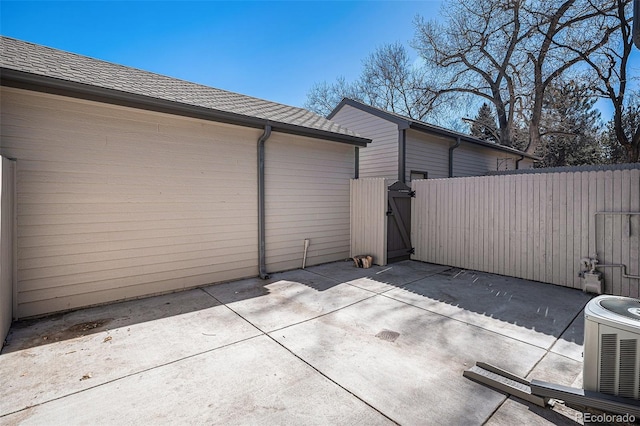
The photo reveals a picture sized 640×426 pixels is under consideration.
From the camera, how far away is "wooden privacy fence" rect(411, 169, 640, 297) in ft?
14.8

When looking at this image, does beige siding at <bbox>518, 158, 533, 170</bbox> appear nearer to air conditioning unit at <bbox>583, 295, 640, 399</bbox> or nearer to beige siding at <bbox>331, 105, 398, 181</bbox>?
beige siding at <bbox>331, 105, 398, 181</bbox>

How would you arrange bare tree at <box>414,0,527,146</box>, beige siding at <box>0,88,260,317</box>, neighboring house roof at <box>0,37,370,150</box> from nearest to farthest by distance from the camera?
neighboring house roof at <box>0,37,370,150</box> < beige siding at <box>0,88,260,317</box> < bare tree at <box>414,0,527,146</box>

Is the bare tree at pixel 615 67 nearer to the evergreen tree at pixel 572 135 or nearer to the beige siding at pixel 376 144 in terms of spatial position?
the evergreen tree at pixel 572 135

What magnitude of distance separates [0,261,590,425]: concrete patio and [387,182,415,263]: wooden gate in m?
2.28

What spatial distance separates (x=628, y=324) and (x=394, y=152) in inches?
286

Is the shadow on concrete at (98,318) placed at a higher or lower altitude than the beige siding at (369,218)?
lower

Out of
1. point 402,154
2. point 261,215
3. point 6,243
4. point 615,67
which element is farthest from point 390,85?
point 6,243

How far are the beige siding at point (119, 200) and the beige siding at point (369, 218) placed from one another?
281 centimetres

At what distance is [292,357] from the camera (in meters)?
2.78

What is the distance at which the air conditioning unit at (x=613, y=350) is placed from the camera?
1.83m

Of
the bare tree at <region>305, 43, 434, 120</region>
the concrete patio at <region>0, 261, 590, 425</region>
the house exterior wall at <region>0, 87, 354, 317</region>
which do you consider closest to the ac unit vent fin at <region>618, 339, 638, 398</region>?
the concrete patio at <region>0, 261, 590, 425</region>

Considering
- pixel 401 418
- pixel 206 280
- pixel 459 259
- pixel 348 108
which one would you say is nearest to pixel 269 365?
pixel 401 418

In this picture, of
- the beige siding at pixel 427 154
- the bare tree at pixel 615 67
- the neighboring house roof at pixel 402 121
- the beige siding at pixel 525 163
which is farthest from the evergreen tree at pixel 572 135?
the beige siding at pixel 427 154

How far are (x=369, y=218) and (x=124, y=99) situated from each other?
17.0 feet
